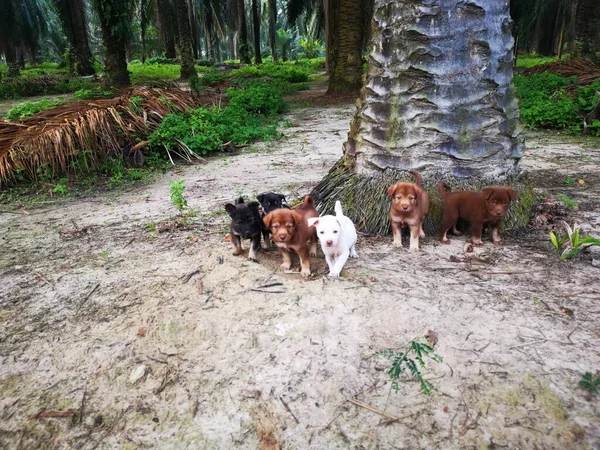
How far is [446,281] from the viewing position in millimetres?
3348

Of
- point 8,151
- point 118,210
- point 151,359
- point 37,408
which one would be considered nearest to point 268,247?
point 151,359

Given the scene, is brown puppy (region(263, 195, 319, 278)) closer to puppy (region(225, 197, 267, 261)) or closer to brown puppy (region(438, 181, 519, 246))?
puppy (region(225, 197, 267, 261))

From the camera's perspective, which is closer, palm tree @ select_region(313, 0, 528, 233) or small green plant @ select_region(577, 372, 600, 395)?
small green plant @ select_region(577, 372, 600, 395)

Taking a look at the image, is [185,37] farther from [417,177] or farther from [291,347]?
[291,347]

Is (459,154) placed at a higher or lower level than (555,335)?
higher

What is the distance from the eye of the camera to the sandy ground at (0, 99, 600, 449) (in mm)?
2283

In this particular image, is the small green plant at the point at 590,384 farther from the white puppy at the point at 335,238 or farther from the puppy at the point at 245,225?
the puppy at the point at 245,225

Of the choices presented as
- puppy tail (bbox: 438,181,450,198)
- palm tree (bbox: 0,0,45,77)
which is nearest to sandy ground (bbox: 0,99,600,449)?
puppy tail (bbox: 438,181,450,198)

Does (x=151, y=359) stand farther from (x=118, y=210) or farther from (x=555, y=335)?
(x=118, y=210)

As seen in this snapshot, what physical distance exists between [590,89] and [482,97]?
7555mm

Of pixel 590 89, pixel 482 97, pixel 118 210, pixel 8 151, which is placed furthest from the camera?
pixel 590 89

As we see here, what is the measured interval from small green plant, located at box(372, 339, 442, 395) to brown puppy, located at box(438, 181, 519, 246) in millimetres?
1592

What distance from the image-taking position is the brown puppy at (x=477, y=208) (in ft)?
12.0

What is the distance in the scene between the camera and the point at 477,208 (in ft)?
12.6
